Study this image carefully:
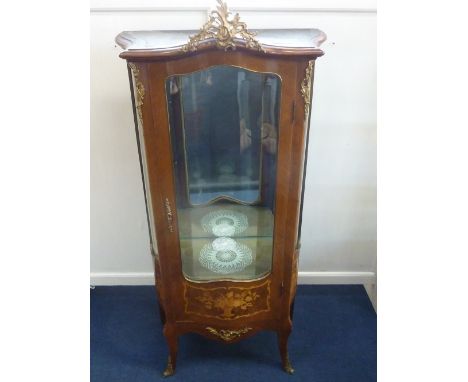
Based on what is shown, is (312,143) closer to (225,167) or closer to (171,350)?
(225,167)

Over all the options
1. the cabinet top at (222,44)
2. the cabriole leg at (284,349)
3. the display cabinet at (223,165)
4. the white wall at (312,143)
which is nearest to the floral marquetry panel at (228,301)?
the display cabinet at (223,165)

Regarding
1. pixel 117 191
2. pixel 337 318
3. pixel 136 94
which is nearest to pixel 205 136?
pixel 136 94

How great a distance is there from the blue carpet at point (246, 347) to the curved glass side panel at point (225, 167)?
348 mm

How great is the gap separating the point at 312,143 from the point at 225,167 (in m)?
0.43

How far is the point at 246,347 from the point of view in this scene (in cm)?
132

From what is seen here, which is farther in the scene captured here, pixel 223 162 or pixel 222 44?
pixel 223 162

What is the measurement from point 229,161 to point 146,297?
0.76 meters

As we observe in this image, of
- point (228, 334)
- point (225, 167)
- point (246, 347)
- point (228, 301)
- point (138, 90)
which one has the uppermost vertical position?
point (138, 90)

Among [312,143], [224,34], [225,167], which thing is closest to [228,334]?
[225,167]

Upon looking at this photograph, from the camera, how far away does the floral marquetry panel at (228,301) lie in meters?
1.09

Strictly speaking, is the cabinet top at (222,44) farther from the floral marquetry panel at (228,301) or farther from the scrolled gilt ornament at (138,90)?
the floral marquetry panel at (228,301)

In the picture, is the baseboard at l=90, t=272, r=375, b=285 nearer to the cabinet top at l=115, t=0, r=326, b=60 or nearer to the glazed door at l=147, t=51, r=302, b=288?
the glazed door at l=147, t=51, r=302, b=288

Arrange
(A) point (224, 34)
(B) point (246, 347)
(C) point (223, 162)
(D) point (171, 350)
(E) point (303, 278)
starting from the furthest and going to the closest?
(E) point (303, 278), (B) point (246, 347), (D) point (171, 350), (C) point (223, 162), (A) point (224, 34)

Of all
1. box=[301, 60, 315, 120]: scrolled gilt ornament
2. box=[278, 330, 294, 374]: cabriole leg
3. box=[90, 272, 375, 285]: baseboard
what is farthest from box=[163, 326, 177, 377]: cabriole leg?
box=[301, 60, 315, 120]: scrolled gilt ornament
